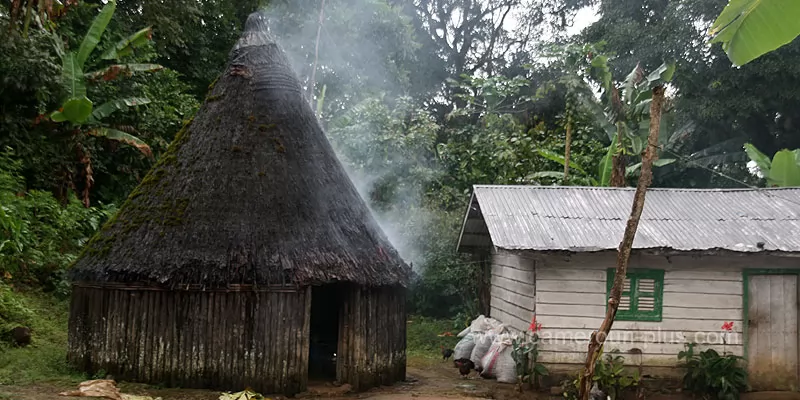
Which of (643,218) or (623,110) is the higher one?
(623,110)

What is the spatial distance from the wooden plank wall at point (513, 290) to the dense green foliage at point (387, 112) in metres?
1.86

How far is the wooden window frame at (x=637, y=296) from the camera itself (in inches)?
396

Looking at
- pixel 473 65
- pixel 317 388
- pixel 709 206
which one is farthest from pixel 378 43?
pixel 317 388

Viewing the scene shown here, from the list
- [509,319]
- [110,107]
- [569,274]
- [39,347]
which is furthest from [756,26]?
[110,107]

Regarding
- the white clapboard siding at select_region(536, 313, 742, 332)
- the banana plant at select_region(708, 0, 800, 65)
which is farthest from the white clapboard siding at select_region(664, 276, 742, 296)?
the banana plant at select_region(708, 0, 800, 65)

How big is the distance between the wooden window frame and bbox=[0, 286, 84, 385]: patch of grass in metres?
7.27

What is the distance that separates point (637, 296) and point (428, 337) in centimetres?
652

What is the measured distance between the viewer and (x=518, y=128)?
787 inches

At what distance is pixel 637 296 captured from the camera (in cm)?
1010

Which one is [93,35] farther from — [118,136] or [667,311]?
[667,311]

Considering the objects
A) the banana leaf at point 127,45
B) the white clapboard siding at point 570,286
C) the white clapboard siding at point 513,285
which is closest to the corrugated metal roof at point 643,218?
the white clapboard siding at point 570,286

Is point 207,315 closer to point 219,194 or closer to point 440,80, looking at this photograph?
point 219,194

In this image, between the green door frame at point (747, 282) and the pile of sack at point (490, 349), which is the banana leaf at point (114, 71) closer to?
the pile of sack at point (490, 349)

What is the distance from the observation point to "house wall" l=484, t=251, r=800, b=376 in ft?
32.8
